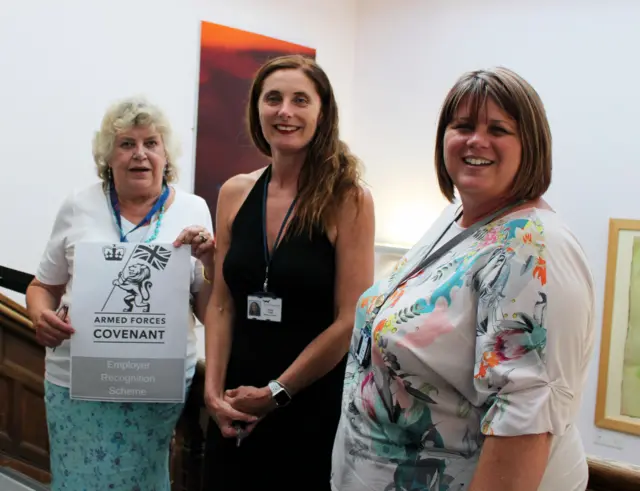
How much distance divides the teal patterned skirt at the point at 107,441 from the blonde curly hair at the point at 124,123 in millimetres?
649

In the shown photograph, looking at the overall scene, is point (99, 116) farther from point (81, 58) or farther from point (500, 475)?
point (500, 475)

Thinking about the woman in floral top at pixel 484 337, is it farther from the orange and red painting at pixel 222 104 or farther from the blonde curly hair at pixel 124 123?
the orange and red painting at pixel 222 104

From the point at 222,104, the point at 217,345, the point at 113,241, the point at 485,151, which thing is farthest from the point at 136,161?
the point at 222,104

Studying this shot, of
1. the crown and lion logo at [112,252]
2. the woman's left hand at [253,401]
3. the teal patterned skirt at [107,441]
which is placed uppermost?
the crown and lion logo at [112,252]

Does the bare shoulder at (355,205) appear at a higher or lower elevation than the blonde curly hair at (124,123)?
lower

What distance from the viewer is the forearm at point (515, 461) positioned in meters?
1.02

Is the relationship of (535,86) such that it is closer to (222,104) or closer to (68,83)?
(222,104)

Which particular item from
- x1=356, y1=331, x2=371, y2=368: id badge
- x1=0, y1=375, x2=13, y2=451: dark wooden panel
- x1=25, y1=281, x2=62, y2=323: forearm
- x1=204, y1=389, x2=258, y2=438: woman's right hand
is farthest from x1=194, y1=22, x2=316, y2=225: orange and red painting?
x1=356, y1=331, x2=371, y2=368: id badge

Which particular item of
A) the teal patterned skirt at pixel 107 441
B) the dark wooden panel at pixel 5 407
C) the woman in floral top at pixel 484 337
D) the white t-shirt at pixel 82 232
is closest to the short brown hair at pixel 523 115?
the woman in floral top at pixel 484 337

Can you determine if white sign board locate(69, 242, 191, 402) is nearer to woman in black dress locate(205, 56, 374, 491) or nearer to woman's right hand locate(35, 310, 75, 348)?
woman's right hand locate(35, 310, 75, 348)

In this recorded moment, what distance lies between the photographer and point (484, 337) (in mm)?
1048

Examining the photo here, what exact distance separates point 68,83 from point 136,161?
1652 millimetres

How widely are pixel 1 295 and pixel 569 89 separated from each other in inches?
137

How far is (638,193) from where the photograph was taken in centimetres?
394
